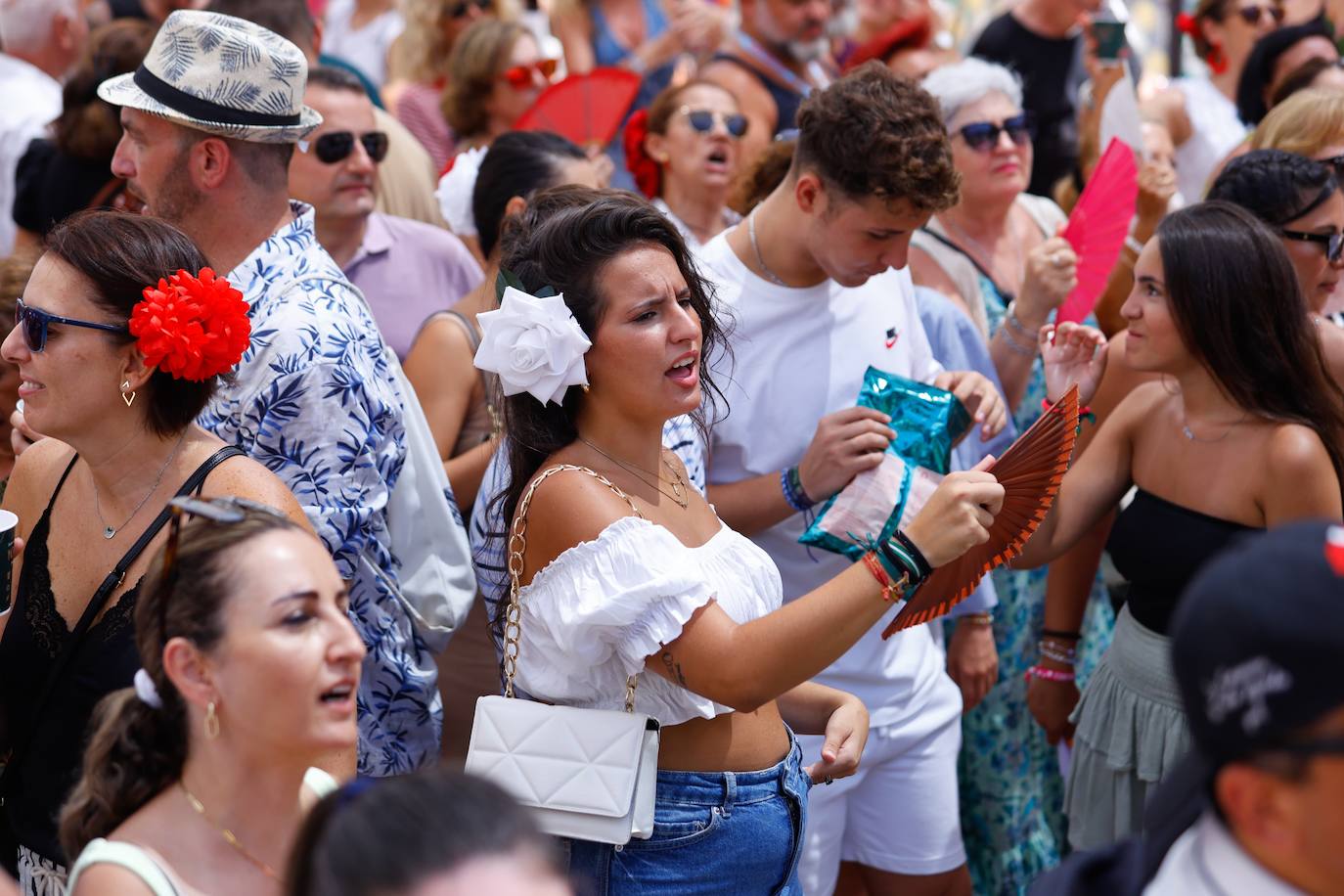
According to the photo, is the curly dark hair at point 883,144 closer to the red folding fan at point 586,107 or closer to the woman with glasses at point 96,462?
the woman with glasses at point 96,462

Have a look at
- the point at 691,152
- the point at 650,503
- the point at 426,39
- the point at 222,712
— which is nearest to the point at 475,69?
the point at 691,152

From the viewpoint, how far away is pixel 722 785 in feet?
8.47

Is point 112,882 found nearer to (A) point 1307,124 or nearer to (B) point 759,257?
(B) point 759,257

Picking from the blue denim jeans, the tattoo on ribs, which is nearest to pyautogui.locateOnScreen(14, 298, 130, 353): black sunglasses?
the tattoo on ribs

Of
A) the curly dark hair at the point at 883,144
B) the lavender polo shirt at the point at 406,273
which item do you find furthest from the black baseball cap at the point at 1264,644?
the lavender polo shirt at the point at 406,273

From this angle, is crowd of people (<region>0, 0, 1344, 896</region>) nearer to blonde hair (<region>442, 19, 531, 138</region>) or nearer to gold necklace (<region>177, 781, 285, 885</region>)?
gold necklace (<region>177, 781, 285, 885</region>)

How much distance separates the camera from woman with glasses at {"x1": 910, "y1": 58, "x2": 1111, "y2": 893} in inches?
163

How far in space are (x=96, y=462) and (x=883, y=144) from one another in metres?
1.86

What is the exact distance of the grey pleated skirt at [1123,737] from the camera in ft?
10.8

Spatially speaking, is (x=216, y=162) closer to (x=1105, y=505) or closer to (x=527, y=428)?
(x=527, y=428)

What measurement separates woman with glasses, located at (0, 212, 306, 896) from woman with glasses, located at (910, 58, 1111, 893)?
2.16 meters

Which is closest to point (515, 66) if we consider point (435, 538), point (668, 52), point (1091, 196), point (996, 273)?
point (668, 52)

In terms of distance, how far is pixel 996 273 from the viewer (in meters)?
4.65

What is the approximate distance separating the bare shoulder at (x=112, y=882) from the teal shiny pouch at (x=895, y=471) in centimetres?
164
